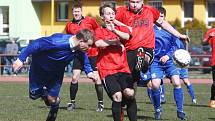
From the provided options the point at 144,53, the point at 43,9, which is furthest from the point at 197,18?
the point at 144,53

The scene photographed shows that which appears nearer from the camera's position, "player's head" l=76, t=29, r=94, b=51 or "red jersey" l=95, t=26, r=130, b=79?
"player's head" l=76, t=29, r=94, b=51

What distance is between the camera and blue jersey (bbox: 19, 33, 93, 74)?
932 centimetres

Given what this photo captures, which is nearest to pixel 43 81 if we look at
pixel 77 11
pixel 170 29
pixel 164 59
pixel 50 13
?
pixel 170 29

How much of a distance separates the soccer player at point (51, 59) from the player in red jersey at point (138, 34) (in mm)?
989

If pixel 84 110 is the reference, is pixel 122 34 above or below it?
above

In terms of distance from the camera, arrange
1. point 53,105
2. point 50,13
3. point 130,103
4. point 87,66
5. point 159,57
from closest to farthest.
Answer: point 130,103 → point 53,105 → point 159,57 → point 87,66 → point 50,13

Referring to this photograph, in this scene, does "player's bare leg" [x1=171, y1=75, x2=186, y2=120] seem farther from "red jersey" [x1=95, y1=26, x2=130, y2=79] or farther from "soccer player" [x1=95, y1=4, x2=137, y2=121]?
"red jersey" [x1=95, y1=26, x2=130, y2=79]

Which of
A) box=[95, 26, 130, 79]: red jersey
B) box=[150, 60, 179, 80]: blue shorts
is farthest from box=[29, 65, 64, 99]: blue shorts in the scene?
box=[150, 60, 179, 80]: blue shorts

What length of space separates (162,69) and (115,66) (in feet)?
9.11

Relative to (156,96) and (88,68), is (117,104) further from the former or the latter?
(88,68)

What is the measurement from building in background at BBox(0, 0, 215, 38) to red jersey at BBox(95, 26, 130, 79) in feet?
106

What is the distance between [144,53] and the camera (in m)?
10.3

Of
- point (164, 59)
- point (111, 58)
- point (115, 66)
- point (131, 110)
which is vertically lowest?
point (131, 110)

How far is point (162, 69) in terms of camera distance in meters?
12.5
